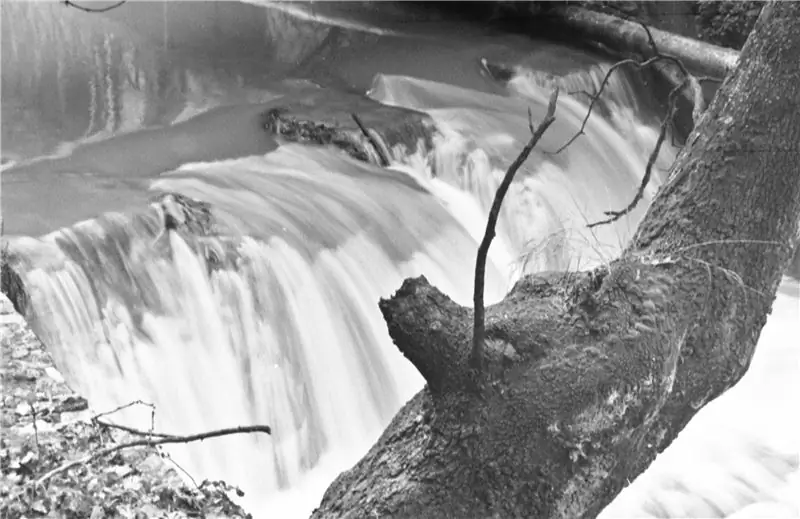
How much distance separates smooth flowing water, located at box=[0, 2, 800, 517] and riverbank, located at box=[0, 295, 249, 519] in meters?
1.04

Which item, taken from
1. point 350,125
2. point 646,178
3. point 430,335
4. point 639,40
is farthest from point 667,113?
point 639,40

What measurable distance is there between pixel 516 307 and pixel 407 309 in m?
0.33

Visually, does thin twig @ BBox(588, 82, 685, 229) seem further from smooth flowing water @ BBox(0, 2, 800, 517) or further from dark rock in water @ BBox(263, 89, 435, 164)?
dark rock in water @ BBox(263, 89, 435, 164)

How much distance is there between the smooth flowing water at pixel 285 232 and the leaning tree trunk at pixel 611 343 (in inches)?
9.4

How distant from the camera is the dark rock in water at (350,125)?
5734mm

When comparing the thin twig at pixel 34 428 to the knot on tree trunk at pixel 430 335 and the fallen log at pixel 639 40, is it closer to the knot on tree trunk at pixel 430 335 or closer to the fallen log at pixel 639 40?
the knot on tree trunk at pixel 430 335

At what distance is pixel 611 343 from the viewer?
164cm

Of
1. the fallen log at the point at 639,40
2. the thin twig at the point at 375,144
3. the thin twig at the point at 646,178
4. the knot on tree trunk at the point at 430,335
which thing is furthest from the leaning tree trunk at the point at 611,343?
the fallen log at the point at 639,40

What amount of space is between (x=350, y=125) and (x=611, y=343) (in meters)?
4.46

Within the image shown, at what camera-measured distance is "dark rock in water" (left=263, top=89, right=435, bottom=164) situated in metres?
5.73

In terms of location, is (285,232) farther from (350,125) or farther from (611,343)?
(611,343)

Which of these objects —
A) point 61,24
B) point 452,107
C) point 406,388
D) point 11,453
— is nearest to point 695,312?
point 11,453

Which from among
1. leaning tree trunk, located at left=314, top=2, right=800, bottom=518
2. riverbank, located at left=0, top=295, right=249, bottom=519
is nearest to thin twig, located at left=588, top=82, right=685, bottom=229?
leaning tree trunk, located at left=314, top=2, right=800, bottom=518

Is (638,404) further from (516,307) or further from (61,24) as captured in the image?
(61,24)
